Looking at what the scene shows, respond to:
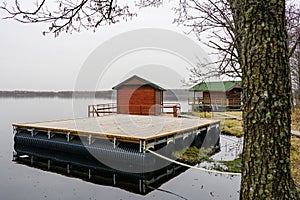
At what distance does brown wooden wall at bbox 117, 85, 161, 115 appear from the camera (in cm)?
1800

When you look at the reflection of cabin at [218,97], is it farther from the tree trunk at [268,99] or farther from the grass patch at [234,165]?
the tree trunk at [268,99]

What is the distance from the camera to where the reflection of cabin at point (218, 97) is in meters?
23.7

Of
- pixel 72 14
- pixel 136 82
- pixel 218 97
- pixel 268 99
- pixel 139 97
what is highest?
pixel 136 82

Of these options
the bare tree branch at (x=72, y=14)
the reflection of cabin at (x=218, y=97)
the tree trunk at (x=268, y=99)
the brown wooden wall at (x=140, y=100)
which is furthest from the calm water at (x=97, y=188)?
the reflection of cabin at (x=218, y=97)

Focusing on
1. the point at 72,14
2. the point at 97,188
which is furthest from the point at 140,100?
the point at 72,14

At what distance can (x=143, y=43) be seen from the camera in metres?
11.8

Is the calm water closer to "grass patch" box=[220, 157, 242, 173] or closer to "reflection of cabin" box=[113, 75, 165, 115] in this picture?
"grass patch" box=[220, 157, 242, 173]

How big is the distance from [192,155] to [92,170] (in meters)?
3.16

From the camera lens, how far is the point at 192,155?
869 centimetres

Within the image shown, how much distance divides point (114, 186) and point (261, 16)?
5731mm

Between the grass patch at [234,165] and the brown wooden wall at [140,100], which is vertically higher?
the brown wooden wall at [140,100]

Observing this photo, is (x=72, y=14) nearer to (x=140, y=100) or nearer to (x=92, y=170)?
(x=92, y=170)

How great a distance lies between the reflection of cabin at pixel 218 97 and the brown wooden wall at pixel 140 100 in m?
6.40

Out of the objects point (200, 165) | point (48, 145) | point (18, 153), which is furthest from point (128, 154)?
point (18, 153)
